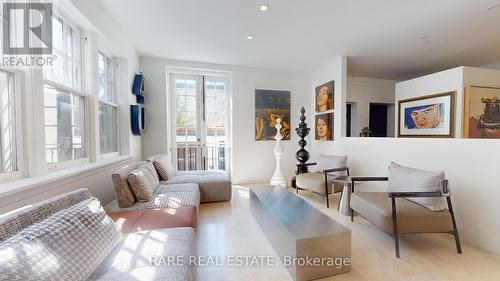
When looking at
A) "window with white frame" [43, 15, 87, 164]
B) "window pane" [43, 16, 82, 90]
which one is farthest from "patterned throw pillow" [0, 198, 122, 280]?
"window pane" [43, 16, 82, 90]

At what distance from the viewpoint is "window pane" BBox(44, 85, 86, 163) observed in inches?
→ 70.1

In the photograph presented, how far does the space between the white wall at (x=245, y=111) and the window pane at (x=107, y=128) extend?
897 millimetres

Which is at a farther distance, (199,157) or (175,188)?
(199,157)

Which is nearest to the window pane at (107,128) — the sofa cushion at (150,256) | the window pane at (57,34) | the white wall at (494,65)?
the window pane at (57,34)

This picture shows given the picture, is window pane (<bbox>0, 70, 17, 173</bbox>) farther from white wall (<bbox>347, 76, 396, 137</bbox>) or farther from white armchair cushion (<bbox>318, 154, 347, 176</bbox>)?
white wall (<bbox>347, 76, 396, 137</bbox>)

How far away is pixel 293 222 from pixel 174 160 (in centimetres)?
317

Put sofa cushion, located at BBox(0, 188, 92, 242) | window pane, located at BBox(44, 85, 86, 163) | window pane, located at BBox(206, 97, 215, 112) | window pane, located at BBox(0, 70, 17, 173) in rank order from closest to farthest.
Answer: sofa cushion, located at BBox(0, 188, 92, 242) → window pane, located at BBox(0, 70, 17, 173) → window pane, located at BBox(44, 85, 86, 163) → window pane, located at BBox(206, 97, 215, 112)

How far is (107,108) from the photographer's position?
288 centimetres

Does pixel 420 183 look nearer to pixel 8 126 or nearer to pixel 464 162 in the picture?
pixel 464 162

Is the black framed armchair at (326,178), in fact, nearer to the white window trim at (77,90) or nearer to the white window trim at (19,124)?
the white window trim at (77,90)

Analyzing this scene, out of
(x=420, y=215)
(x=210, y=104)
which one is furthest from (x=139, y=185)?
(x=420, y=215)

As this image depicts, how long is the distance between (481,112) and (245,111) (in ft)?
12.8

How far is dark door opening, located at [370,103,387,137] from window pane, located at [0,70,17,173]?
6.01 meters

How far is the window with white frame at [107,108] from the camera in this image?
2721mm
